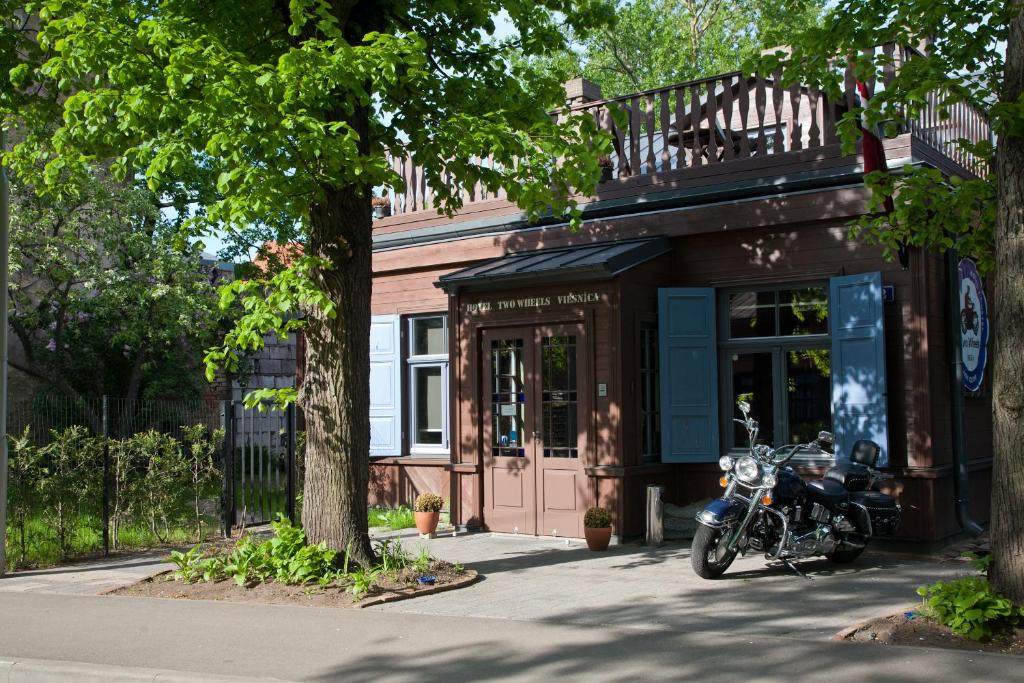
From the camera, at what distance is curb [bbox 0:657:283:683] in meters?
6.54

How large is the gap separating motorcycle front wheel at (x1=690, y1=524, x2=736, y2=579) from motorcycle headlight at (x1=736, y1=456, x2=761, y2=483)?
0.52 m

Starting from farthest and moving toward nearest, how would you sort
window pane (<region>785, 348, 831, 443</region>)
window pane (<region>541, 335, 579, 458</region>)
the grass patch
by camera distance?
window pane (<region>541, 335, 579, 458</region>)
window pane (<region>785, 348, 831, 443</region>)
the grass patch

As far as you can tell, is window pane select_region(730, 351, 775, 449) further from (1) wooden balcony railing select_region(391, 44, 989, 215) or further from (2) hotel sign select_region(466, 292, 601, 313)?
(1) wooden balcony railing select_region(391, 44, 989, 215)

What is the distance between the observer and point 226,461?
12906 millimetres

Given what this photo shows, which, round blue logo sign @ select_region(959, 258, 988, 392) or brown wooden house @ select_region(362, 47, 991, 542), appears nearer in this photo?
brown wooden house @ select_region(362, 47, 991, 542)

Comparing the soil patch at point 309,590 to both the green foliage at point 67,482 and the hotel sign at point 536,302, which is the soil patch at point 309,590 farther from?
the hotel sign at point 536,302

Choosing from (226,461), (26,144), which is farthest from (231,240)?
(26,144)

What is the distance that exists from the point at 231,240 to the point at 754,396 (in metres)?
11.9

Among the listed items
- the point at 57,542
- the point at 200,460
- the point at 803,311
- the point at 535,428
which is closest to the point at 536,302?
the point at 535,428

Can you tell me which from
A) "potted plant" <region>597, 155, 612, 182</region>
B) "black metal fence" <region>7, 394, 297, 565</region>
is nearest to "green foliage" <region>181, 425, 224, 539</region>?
"black metal fence" <region>7, 394, 297, 565</region>

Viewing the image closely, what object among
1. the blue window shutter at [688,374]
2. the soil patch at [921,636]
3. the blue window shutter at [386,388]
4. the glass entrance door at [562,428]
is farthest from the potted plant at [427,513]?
the soil patch at [921,636]

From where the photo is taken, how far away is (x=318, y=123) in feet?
27.4

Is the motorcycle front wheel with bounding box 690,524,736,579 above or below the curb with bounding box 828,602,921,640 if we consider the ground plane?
above

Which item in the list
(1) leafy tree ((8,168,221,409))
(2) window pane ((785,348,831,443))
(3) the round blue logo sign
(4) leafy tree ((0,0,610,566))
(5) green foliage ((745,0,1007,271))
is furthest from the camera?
(1) leafy tree ((8,168,221,409))
